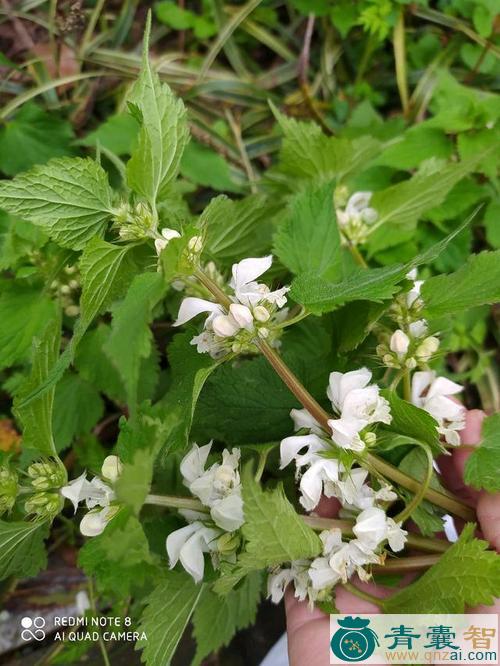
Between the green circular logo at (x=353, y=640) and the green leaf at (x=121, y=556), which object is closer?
the green leaf at (x=121, y=556)

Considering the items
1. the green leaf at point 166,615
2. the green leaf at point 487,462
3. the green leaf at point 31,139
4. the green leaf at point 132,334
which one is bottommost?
the green leaf at point 166,615

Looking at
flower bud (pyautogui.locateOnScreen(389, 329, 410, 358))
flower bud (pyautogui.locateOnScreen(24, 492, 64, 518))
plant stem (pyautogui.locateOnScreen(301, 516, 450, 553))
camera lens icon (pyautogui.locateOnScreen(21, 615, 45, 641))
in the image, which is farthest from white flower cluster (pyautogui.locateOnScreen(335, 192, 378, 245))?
camera lens icon (pyautogui.locateOnScreen(21, 615, 45, 641))

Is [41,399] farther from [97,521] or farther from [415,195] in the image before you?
[415,195]

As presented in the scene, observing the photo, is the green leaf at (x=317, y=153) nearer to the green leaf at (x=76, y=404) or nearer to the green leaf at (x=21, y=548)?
the green leaf at (x=76, y=404)

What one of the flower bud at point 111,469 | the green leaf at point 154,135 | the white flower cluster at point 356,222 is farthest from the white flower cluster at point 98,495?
the white flower cluster at point 356,222

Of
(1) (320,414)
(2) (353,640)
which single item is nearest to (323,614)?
(2) (353,640)

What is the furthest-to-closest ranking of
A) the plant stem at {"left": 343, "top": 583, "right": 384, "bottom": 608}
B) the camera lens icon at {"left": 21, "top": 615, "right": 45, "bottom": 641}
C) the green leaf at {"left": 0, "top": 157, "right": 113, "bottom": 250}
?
the camera lens icon at {"left": 21, "top": 615, "right": 45, "bottom": 641}, the plant stem at {"left": 343, "top": 583, "right": 384, "bottom": 608}, the green leaf at {"left": 0, "top": 157, "right": 113, "bottom": 250}

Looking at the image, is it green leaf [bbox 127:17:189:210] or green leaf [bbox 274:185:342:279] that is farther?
green leaf [bbox 274:185:342:279]

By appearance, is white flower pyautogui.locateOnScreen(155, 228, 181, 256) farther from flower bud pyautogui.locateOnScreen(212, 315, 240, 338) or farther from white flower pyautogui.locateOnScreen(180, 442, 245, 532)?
white flower pyautogui.locateOnScreen(180, 442, 245, 532)
